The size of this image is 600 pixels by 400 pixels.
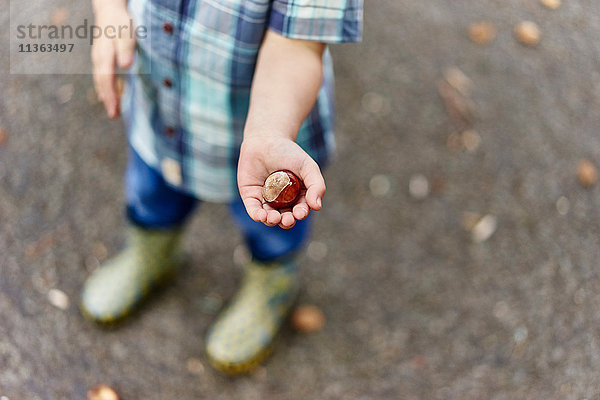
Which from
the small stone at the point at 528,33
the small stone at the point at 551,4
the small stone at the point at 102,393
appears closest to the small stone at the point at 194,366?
the small stone at the point at 102,393

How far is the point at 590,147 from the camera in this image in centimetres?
231

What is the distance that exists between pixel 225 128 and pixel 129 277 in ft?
2.50

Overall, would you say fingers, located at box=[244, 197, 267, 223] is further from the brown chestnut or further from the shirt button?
the shirt button

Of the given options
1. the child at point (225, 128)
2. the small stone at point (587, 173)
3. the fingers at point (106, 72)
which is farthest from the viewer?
the small stone at point (587, 173)

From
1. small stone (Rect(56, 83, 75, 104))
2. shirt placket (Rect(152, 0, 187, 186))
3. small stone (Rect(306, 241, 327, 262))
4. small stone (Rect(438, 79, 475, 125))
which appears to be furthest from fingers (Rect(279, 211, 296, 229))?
small stone (Rect(56, 83, 75, 104))

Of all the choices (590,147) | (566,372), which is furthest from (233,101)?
(590,147)

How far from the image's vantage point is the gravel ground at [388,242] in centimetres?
180

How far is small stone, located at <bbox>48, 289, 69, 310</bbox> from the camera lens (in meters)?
1.90

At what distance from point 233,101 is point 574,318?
1338 millimetres

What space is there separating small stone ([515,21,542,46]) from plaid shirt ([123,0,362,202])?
155cm

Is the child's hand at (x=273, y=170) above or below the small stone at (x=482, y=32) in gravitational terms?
above

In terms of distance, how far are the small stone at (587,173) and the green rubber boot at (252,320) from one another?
1194 mm

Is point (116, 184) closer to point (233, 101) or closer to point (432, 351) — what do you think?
point (233, 101)

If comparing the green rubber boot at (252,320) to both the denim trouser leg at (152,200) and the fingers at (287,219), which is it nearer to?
the denim trouser leg at (152,200)
